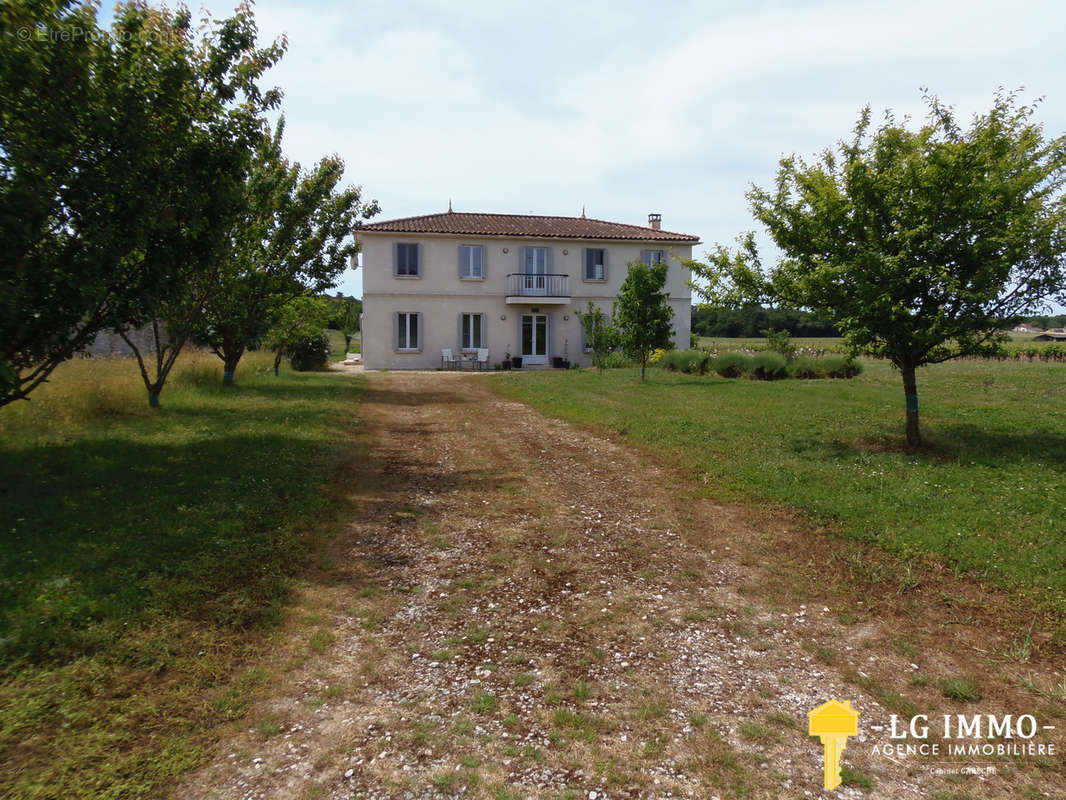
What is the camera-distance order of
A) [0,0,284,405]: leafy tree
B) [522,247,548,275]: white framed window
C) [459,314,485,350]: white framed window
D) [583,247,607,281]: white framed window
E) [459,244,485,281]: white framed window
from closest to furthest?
[0,0,284,405]: leafy tree → [459,244,485,281]: white framed window → [459,314,485,350]: white framed window → [522,247,548,275]: white framed window → [583,247,607,281]: white framed window

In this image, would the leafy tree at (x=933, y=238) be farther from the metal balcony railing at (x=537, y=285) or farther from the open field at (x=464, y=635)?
the metal balcony railing at (x=537, y=285)

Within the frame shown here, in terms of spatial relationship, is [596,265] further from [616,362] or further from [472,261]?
[616,362]

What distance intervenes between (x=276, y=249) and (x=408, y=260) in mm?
12359

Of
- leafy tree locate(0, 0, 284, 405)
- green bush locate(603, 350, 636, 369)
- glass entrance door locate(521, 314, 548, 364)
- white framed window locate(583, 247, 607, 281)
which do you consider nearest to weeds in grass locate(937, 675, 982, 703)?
leafy tree locate(0, 0, 284, 405)

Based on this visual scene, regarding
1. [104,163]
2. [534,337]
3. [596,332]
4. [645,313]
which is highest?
[104,163]

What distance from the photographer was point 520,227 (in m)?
30.5

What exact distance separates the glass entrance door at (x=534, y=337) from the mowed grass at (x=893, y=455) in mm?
13369

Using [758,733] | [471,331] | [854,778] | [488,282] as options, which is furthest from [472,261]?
[854,778]

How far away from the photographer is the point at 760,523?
20.7 ft

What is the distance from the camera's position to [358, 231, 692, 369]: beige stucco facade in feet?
93.2

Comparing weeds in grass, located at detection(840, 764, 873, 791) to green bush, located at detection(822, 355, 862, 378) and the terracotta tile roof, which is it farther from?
the terracotta tile roof

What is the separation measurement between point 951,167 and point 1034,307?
2.23 metres

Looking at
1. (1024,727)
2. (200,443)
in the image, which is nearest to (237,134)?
(200,443)

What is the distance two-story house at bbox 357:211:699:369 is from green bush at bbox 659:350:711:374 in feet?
22.1
